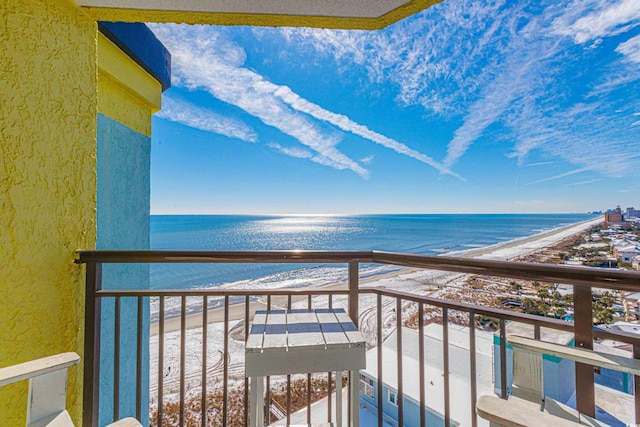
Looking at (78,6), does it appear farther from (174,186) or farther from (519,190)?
(519,190)

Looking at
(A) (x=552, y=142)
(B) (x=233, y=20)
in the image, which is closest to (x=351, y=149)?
(A) (x=552, y=142)

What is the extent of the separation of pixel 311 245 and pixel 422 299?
27.3 metres

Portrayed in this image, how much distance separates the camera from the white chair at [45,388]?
0.78m

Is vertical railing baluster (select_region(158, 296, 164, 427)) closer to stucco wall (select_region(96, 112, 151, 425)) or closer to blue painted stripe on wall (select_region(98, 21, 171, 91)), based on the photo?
stucco wall (select_region(96, 112, 151, 425))

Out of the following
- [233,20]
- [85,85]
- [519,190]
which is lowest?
[85,85]

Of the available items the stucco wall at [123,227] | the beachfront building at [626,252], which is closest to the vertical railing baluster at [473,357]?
the stucco wall at [123,227]

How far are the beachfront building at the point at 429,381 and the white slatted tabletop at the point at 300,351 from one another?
6.14 feet

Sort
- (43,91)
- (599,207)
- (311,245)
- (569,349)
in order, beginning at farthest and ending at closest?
(311,245) → (599,207) → (43,91) → (569,349)

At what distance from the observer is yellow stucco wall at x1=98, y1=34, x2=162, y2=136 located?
212 centimetres

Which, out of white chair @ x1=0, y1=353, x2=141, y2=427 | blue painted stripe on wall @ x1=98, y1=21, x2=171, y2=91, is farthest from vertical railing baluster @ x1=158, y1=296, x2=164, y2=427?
blue painted stripe on wall @ x1=98, y1=21, x2=171, y2=91

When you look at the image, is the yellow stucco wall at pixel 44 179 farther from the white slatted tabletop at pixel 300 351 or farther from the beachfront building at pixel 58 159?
the white slatted tabletop at pixel 300 351

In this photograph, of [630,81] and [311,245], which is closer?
[630,81]

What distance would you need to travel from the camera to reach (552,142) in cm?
2603

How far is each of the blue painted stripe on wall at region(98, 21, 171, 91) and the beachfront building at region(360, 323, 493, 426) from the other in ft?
12.1
